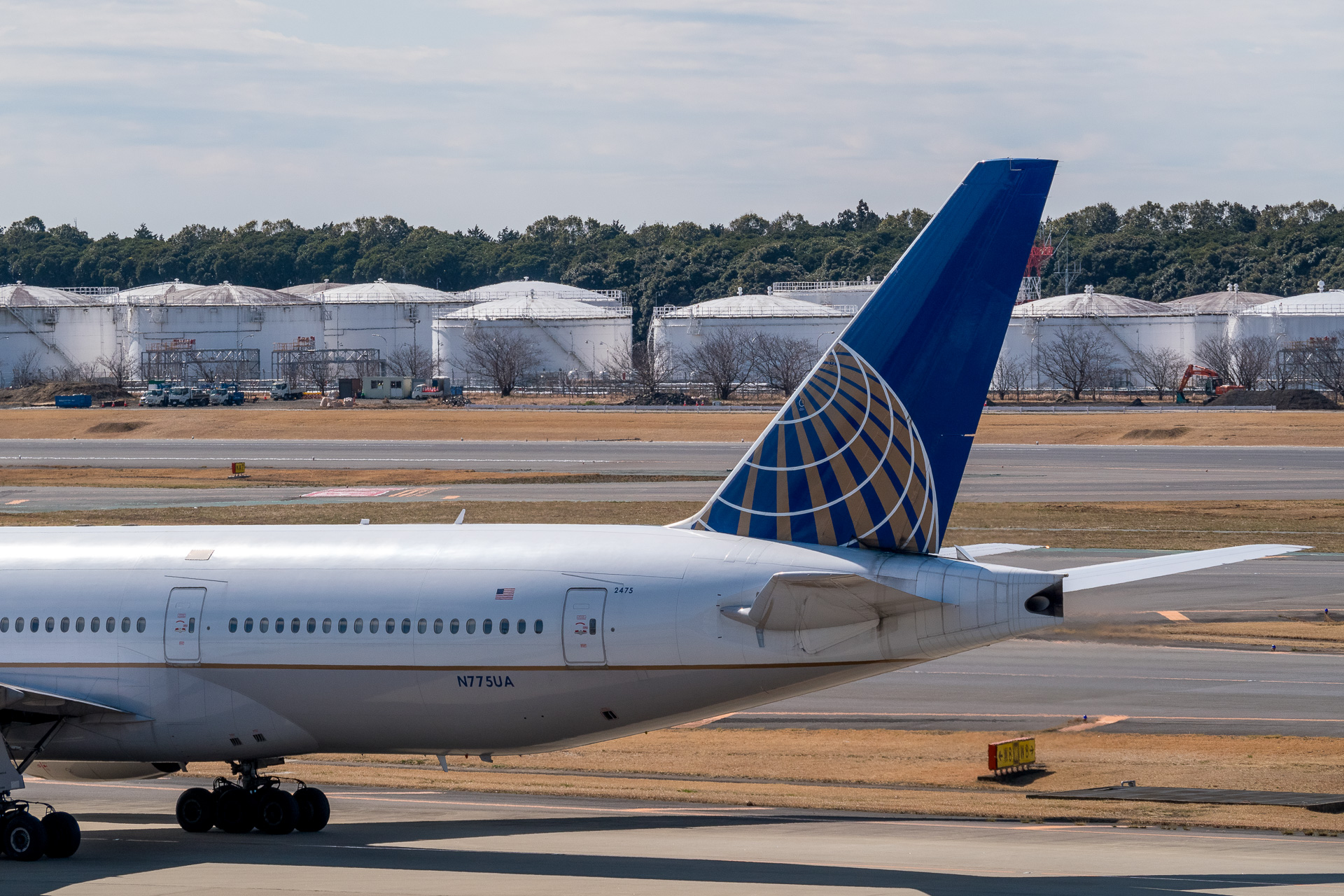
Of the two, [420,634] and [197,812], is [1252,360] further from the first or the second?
[420,634]

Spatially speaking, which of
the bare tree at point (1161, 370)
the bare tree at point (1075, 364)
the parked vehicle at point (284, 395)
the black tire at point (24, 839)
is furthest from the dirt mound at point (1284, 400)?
the black tire at point (24, 839)

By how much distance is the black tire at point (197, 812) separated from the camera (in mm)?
25969

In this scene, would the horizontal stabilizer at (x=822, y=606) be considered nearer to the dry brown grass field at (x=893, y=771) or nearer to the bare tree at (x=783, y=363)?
the dry brown grass field at (x=893, y=771)

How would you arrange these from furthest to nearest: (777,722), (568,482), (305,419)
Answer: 1. (305,419)
2. (568,482)
3. (777,722)

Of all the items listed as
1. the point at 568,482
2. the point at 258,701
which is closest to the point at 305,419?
the point at 568,482

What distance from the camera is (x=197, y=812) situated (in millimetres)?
26016

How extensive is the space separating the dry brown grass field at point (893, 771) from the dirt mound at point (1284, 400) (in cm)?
12172

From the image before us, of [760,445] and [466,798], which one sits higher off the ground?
[760,445]

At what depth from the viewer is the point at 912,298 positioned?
2270 cm

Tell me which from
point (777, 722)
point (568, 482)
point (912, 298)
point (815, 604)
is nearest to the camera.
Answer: point (815, 604)

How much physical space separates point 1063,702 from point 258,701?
66.0 feet

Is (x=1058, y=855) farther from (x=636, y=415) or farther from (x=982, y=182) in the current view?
(x=636, y=415)

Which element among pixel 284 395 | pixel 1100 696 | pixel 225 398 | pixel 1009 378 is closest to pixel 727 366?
pixel 1009 378

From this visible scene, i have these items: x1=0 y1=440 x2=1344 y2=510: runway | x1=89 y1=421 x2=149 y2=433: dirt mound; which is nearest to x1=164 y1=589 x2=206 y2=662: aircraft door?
x1=0 y1=440 x2=1344 y2=510: runway
